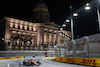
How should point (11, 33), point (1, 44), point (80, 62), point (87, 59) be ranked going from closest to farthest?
point (87, 59), point (80, 62), point (1, 44), point (11, 33)

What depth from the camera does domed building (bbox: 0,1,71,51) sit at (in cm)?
8169

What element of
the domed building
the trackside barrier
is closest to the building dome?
the domed building

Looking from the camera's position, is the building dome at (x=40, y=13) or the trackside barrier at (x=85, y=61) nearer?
the trackside barrier at (x=85, y=61)

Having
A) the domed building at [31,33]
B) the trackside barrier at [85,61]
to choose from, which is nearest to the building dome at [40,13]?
the domed building at [31,33]

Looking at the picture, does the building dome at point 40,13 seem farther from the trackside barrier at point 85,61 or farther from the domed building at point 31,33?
the trackside barrier at point 85,61

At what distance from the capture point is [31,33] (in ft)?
323

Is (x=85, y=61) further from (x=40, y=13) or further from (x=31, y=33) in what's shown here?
(x=40, y=13)

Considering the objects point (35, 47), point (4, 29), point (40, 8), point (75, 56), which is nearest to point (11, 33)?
point (4, 29)

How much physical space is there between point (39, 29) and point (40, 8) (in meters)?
30.4

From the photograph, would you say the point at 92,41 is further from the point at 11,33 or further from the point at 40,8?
the point at 40,8

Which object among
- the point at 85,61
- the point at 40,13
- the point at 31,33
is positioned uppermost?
the point at 40,13

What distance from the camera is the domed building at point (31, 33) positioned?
3216 inches

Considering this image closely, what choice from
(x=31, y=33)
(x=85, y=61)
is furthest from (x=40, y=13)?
(x=85, y=61)

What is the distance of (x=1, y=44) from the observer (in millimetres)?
77250
